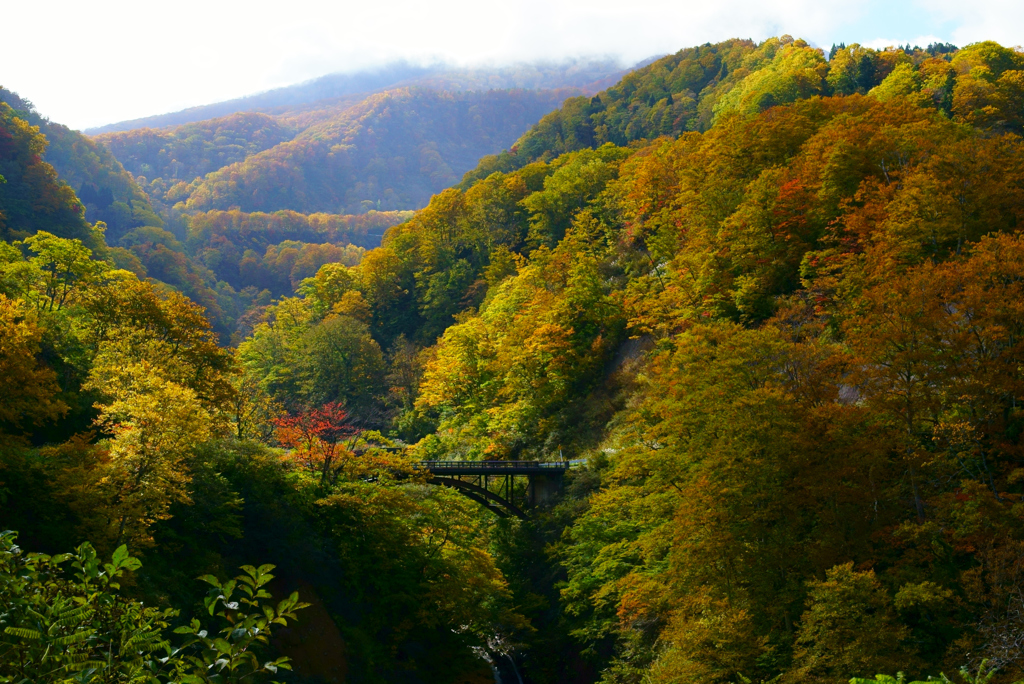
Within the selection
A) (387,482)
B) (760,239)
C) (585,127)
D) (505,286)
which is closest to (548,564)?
(387,482)

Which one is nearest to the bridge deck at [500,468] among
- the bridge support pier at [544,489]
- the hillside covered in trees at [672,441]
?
the bridge support pier at [544,489]

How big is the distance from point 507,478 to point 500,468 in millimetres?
2390

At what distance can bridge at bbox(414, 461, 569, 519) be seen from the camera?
4381cm

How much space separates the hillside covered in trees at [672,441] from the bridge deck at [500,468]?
7.12ft

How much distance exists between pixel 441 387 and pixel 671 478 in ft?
114

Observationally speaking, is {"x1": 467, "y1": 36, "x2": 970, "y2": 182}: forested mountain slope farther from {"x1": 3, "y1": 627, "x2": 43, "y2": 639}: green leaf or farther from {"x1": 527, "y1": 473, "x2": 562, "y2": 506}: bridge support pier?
{"x1": 3, "y1": 627, "x2": 43, "y2": 639}: green leaf

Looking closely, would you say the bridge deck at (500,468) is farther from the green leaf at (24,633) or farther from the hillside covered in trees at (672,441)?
the green leaf at (24,633)

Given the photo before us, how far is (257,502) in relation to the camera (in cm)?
3080

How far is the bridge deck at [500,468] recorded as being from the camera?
143 feet

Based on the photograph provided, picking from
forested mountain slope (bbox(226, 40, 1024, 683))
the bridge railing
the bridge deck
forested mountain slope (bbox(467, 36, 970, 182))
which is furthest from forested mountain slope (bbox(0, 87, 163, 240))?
the bridge deck

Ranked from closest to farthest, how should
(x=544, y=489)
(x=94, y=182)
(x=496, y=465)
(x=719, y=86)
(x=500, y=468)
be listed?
(x=500, y=468) → (x=544, y=489) → (x=496, y=465) → (x=719, y=86) → (x=94, y=182)

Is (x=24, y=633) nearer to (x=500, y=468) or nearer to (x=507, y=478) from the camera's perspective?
(x=500, y=468)

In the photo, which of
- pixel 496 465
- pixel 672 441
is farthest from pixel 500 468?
pixel 672 441

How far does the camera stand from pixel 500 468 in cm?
4397
